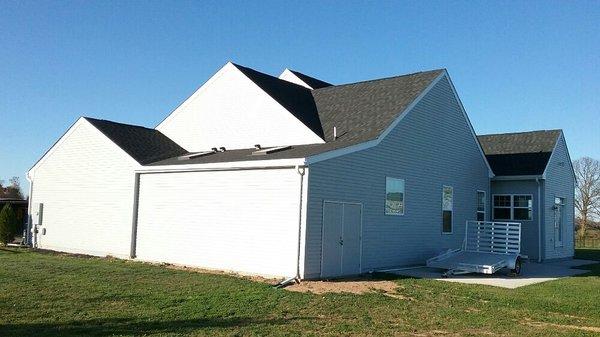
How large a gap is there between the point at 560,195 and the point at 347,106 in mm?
12530

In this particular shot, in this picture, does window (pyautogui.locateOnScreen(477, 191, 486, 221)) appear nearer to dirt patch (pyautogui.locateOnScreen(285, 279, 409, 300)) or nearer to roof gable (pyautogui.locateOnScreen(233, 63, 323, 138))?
roof gable (pyautogui.locateOnScreen(233, 63, 323, 138))

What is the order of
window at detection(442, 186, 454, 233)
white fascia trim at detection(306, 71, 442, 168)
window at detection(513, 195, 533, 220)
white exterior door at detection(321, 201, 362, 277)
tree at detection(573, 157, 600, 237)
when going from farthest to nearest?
tree at detection(573, 157, 600, 237) < window at detection(513, 195, 533, 220) < window at detection(442, 186, 454, 233) < white exterior door at detection(321, 201, 362, 277) < white fascia trim at detection(306, 71, 442, 168)

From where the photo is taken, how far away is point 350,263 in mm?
15977

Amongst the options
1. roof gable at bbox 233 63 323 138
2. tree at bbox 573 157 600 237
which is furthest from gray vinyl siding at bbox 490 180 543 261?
tree at bbox 573 157 600 237

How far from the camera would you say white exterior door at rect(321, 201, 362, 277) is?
49.6ft

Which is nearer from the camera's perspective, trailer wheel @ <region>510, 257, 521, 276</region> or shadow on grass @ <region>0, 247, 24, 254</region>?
trailer wheel @ <region>510, 257, 521, 276</region>

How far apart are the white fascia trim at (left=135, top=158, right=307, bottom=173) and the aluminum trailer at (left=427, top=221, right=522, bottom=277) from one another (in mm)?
6082

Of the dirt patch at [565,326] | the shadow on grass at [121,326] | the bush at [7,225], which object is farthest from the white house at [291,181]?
the dirt patch at [565,326]

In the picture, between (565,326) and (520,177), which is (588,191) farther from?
(565,326)

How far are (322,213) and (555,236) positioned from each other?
51.5 ft

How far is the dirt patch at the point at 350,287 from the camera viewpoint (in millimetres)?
13008

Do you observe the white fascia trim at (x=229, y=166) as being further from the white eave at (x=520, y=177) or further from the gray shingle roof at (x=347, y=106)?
the white eave at (x=520, y=177)

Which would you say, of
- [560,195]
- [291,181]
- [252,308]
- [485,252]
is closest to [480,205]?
[485,252]

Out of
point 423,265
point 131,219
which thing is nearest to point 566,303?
point 423,265
